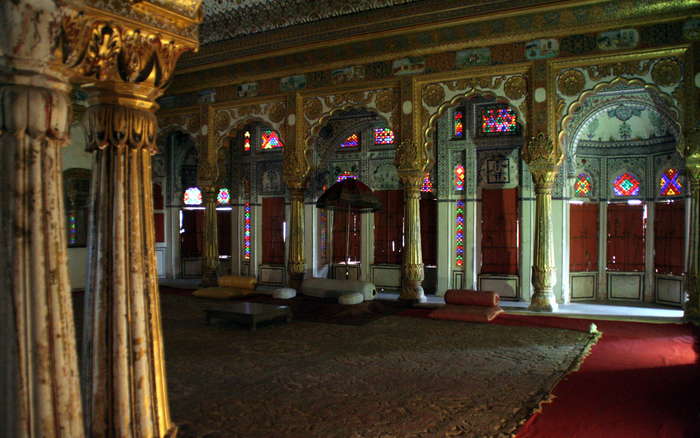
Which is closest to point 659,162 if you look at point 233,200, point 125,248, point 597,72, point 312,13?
point 597,72

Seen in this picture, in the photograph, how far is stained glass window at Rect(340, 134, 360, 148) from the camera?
13570 mm

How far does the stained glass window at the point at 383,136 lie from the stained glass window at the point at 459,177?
1921 millimetres

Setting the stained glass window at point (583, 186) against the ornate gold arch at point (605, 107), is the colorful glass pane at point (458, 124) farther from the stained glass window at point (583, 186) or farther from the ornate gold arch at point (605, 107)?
the stained glass window at point (583, 186)

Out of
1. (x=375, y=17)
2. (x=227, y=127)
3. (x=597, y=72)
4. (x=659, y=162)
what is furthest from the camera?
(x=227, y=127)

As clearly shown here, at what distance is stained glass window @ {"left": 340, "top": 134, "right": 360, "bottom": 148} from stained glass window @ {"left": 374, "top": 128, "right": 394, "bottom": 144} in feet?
1.56

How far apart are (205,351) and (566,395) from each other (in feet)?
13.8

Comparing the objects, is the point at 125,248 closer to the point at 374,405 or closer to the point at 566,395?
the point at 374,405

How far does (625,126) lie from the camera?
11.5 m

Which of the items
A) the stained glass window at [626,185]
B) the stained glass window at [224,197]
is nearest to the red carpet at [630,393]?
the stained glass window at [626,185]

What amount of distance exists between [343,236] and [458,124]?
4026mm

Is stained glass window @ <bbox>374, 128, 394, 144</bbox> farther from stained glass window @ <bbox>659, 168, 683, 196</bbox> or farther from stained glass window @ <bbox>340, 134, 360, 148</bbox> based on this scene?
stained glass window @ <bbox>659, 168, 683, 196</bbox>

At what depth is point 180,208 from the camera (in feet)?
50.6

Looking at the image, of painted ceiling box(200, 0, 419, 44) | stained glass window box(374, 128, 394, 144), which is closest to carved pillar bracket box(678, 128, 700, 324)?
painted ceiling box(200, 0, 419, 44)

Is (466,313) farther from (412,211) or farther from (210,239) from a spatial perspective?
(210,239)
